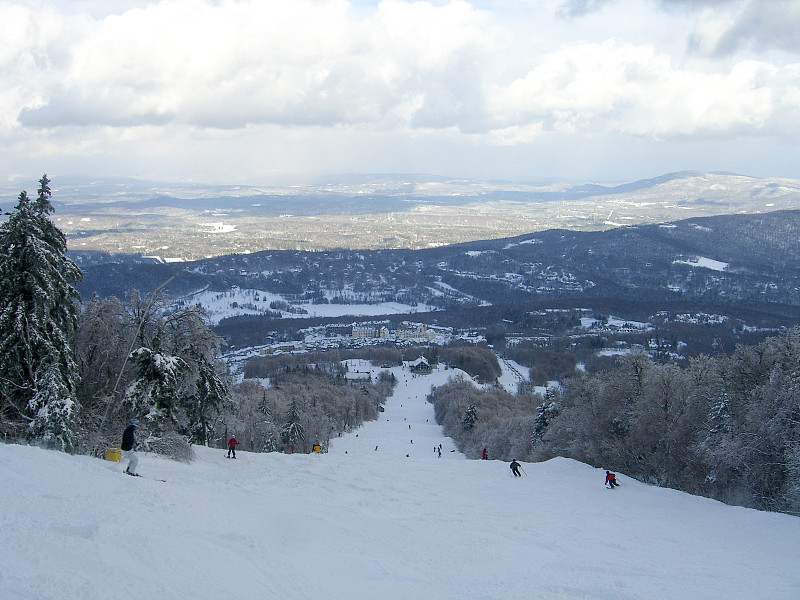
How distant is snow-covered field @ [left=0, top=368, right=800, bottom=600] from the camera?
7.57 meters

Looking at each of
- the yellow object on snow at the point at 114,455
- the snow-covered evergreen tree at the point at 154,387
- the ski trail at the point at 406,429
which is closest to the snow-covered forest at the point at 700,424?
the ski trail at the point at 406,429

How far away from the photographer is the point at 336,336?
458ft

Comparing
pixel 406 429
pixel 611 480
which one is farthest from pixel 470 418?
pixel 611 480

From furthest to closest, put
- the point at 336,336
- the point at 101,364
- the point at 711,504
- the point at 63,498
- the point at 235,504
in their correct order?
1. the point at 336,336
2. the point at 101,364
3. the point at 711,504
4. the point at 235,504
5. the point at 63,498

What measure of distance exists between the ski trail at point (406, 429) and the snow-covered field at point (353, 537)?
10.9 m

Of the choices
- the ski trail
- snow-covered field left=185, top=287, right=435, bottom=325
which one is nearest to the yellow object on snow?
the ski trail

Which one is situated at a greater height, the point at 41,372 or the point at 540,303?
the point at 41,372

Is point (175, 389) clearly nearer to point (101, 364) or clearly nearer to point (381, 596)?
point (101, 364)

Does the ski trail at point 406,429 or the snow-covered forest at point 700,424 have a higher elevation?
the snow-covered forest at point 700,424

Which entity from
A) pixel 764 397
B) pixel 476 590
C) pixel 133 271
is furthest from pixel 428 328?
pixel 476 590

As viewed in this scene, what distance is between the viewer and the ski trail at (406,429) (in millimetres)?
47750

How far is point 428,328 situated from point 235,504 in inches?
5353

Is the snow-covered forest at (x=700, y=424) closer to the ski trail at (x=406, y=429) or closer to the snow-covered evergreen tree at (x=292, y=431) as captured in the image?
the ski trail at (x=406, y=429)

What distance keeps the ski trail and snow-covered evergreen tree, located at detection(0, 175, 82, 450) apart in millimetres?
15367
